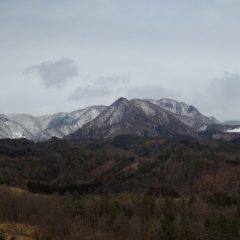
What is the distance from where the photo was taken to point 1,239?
190000mm

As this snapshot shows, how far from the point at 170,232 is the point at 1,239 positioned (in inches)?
2484

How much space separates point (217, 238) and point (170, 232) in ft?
59.8

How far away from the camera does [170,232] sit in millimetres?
198875

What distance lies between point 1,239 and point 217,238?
81.1 metres

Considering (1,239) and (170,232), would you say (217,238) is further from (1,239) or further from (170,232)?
(1,239)

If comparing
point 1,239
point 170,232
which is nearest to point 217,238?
point 170,232
